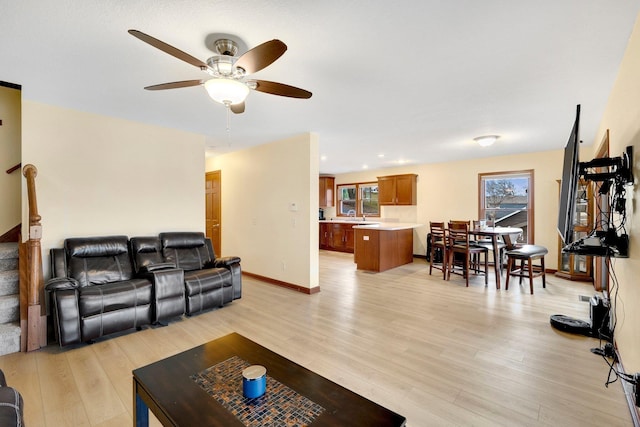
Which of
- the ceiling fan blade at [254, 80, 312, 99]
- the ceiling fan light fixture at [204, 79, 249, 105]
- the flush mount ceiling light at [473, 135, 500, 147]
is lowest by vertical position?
the ceiling fan light fixture at [204, 79, 249, 105]

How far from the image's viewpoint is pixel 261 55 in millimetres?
1673

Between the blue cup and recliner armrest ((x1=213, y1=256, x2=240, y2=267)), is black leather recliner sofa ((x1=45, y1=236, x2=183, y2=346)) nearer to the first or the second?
recliner armrest ((x1=213, y1=256, x2=240, y2=267))

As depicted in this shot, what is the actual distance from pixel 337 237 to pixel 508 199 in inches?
172

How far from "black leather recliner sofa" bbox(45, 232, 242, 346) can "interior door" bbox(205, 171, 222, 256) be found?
209cm

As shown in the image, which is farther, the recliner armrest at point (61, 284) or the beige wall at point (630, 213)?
the recliner armrest at point (61, 284)

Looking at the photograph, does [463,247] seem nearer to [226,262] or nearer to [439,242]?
[439,242]

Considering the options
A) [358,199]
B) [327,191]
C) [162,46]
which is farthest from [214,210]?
[162,46]

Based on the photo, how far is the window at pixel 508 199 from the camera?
5910 mm

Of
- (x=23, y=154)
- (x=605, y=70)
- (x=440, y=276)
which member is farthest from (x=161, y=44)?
(x=440, y=276)

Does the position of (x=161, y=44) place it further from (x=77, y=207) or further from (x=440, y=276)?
(x=440, y=276)

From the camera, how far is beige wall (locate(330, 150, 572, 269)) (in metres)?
5.57

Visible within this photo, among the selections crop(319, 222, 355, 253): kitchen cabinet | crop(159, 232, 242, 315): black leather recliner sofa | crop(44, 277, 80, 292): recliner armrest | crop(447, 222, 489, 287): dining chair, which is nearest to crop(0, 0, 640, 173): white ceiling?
crop(159, 232, 242, 315): black leather recliner sofa

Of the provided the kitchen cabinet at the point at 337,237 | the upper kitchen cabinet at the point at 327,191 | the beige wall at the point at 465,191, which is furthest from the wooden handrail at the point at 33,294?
the upper kitchen cabinet at the point at 327,191

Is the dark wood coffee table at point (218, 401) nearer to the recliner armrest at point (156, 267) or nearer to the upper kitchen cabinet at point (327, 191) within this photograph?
the recliner armrest at point (156, 267)
